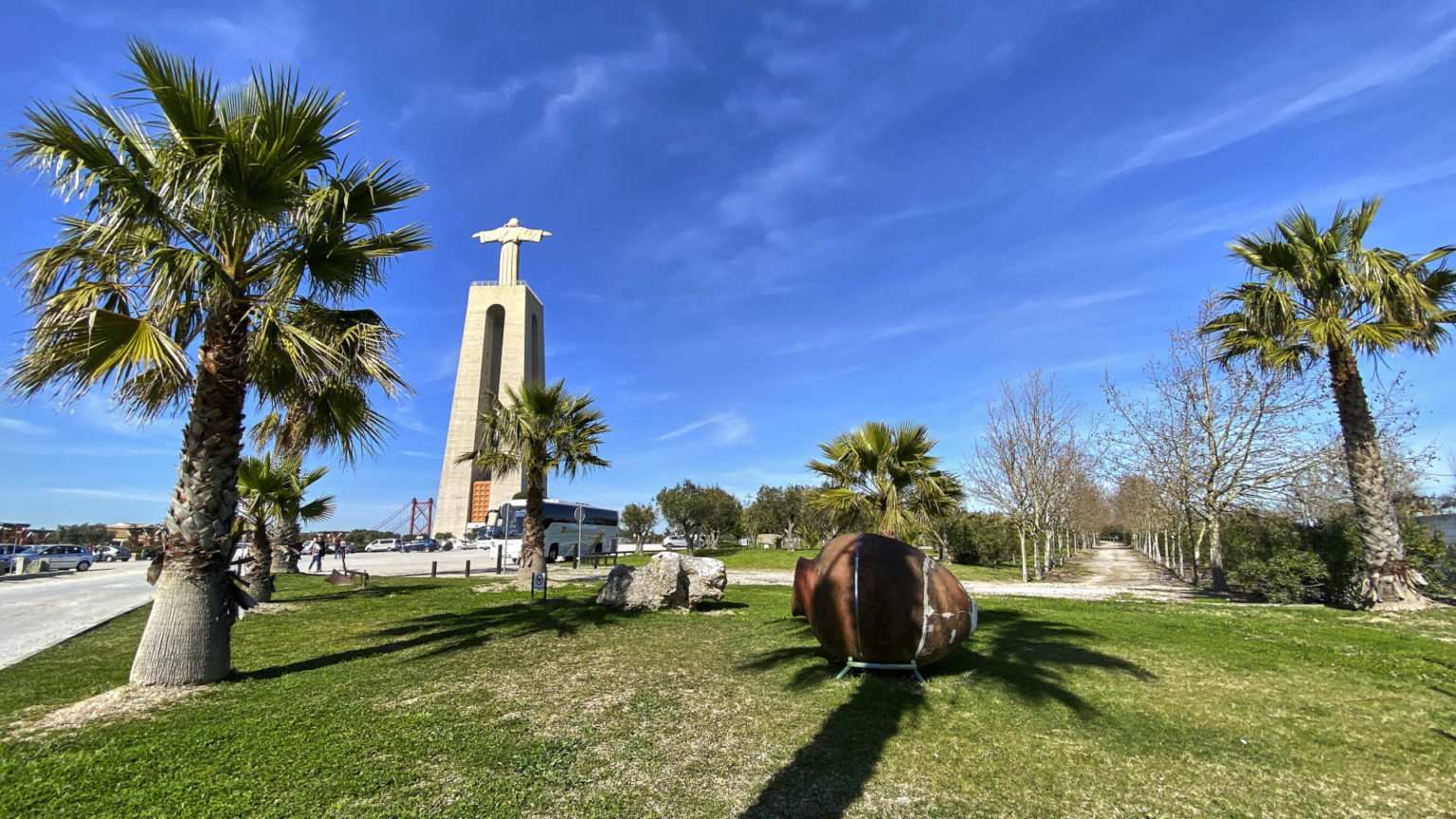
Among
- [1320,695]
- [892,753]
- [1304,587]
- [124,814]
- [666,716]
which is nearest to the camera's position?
[124,814]

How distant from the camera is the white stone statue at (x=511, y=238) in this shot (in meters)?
74.1

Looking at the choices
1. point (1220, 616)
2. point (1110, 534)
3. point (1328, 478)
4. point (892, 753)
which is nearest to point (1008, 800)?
point (892, 753)

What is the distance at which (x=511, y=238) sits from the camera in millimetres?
74500

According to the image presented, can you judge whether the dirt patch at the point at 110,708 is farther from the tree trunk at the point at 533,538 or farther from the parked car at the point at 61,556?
the parked car at the point at 61,556

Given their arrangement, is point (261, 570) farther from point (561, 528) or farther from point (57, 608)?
point (561, 528)

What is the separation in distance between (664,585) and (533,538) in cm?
536

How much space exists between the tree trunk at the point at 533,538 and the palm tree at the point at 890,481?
726cm

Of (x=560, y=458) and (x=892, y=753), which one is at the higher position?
(x=560, y=458)

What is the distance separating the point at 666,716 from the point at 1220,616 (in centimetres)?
1220

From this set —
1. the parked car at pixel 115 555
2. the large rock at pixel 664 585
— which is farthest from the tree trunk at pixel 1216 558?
the parked car at pixel 115 555

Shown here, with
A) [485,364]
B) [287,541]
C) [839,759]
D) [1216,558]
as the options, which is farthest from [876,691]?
[485,364]

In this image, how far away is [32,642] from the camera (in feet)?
30.0

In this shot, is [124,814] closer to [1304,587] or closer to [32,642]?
[32,642]

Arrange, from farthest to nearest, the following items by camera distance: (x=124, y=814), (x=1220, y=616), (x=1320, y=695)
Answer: (x=1220, y=616)
(x=1320, y=695)
(x=124, y=814)
